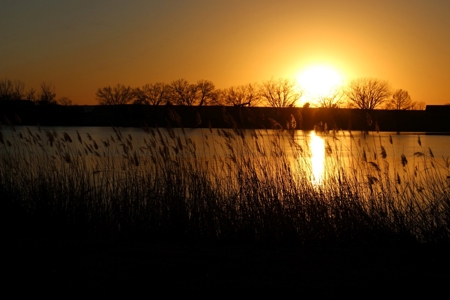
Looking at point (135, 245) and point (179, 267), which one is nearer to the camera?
point (179, 267)

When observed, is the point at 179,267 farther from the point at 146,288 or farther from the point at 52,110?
the point at 52,110

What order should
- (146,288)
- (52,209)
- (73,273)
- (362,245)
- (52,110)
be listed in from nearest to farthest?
(146,288)
(73,273)
(362,245)
(52,209)
(52,110)

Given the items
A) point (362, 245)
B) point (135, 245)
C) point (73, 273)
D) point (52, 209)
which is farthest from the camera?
point (52, 209)

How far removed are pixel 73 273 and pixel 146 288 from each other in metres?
0.84

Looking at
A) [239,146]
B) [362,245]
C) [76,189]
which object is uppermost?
[239,146]

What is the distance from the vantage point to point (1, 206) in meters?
8.38

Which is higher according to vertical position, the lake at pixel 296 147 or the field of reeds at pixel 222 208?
the lake at pixel 296 147

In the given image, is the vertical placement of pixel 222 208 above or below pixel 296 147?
below

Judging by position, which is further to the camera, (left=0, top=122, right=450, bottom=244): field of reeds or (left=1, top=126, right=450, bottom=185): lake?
(left=1, top=126, right=450, bottom=185): lake

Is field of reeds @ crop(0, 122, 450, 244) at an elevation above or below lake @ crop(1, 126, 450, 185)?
below

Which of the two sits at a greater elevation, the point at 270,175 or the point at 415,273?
the point at 270,175

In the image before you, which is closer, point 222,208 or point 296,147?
point 222,208

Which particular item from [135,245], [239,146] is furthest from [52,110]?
[135,245]

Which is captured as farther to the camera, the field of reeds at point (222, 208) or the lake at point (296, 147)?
the lake at point (296, 147)
